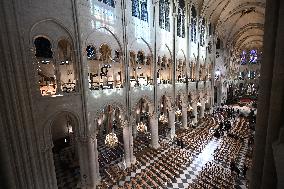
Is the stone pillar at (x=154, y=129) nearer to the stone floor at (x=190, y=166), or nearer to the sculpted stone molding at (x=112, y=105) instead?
the stone floor at (x=190, y=166)

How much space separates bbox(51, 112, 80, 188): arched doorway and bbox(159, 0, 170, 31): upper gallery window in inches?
437

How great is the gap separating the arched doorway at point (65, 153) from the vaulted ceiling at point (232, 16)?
19.9 metres

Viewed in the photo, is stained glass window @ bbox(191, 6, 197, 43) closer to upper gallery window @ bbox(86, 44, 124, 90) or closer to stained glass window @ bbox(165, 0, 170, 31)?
stained glass window @ bbox(165, 0, 170, 31)


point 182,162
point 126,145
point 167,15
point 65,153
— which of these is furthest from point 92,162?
point 167,15

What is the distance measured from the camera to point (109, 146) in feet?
32.7

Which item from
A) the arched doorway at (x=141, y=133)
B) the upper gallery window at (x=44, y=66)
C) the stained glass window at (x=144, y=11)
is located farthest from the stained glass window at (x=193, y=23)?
the upper gallery window at (x=44, y=66)

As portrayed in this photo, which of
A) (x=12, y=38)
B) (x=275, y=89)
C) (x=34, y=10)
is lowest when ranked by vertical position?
(x=275, y=89)

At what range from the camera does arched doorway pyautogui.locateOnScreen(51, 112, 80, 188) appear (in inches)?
436

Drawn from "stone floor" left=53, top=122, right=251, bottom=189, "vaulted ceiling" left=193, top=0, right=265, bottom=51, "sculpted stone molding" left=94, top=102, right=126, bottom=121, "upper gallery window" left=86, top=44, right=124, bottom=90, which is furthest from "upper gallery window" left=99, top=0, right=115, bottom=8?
"vaulted ceiling" left=193, top=0, right=265, bottom=51

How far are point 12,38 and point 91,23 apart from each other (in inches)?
158

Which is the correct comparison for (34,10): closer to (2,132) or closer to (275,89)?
(2,132)

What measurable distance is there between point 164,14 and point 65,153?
15084 mm

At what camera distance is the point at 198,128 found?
68.3ft

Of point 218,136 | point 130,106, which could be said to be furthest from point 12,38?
point 218,136
